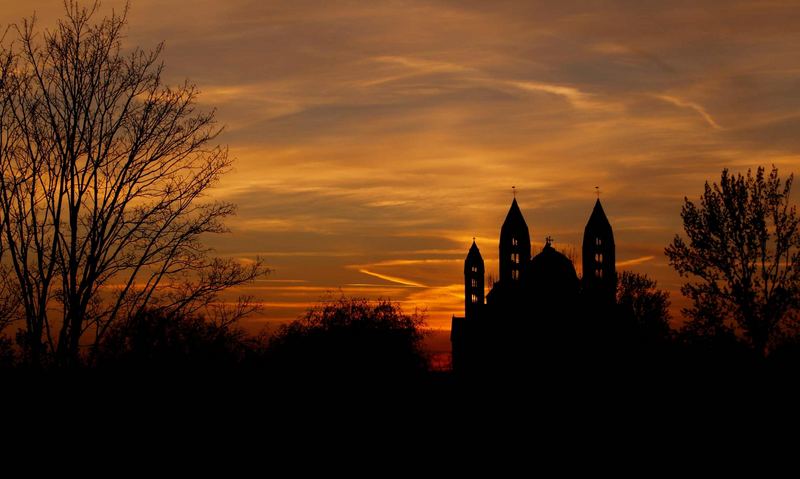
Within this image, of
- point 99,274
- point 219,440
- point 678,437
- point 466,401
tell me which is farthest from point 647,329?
point 99,274

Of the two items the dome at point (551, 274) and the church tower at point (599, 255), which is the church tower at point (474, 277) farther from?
the church tower at point (599, 255)

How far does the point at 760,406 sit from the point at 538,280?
241 feet

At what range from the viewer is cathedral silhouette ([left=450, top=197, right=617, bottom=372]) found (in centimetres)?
9366

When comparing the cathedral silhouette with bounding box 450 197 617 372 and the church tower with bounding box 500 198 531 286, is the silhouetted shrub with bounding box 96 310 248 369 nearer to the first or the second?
the cathedral silhouette with bounding box 450 197 617 372

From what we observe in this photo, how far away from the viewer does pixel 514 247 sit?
10769cm

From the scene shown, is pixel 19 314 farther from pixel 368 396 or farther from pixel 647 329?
pixel 647 329

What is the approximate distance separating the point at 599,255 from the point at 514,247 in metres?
10.0

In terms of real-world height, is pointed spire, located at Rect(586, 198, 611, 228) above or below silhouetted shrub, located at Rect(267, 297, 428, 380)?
above

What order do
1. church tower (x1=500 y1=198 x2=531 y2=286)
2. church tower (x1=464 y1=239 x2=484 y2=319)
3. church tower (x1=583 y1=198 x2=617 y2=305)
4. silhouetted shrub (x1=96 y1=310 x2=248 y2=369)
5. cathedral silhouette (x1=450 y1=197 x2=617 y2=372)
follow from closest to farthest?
1. silhouetted shrub (x1=96 y1=310 x2=248 y2=369)
2. cathedral silhouette (x1=450 y1=197 x2=617 y2=372)
3. church tower (x1=583 y1=198 x2=617 y2=305)
4. church tower (x1=500 y1=198 x2=531 y2=286)
5. church tower (x1=464 y1=239 x2=484 y2=319)

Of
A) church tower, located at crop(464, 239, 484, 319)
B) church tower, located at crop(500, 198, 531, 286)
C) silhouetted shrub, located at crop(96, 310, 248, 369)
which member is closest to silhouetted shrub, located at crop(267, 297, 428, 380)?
silhouetted shrub, located at crop(96, 310, 248, 369)

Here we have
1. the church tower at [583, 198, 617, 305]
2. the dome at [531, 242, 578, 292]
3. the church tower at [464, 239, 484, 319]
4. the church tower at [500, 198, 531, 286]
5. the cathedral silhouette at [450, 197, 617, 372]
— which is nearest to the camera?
the cathedral silhouette at [450, 197, 617, 372]

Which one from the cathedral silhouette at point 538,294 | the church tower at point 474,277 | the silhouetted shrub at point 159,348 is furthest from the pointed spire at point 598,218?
the silhouetted shrub at point 159,348

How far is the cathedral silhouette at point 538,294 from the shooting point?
93.7m

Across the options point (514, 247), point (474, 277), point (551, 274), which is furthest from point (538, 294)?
point (474, 277)
